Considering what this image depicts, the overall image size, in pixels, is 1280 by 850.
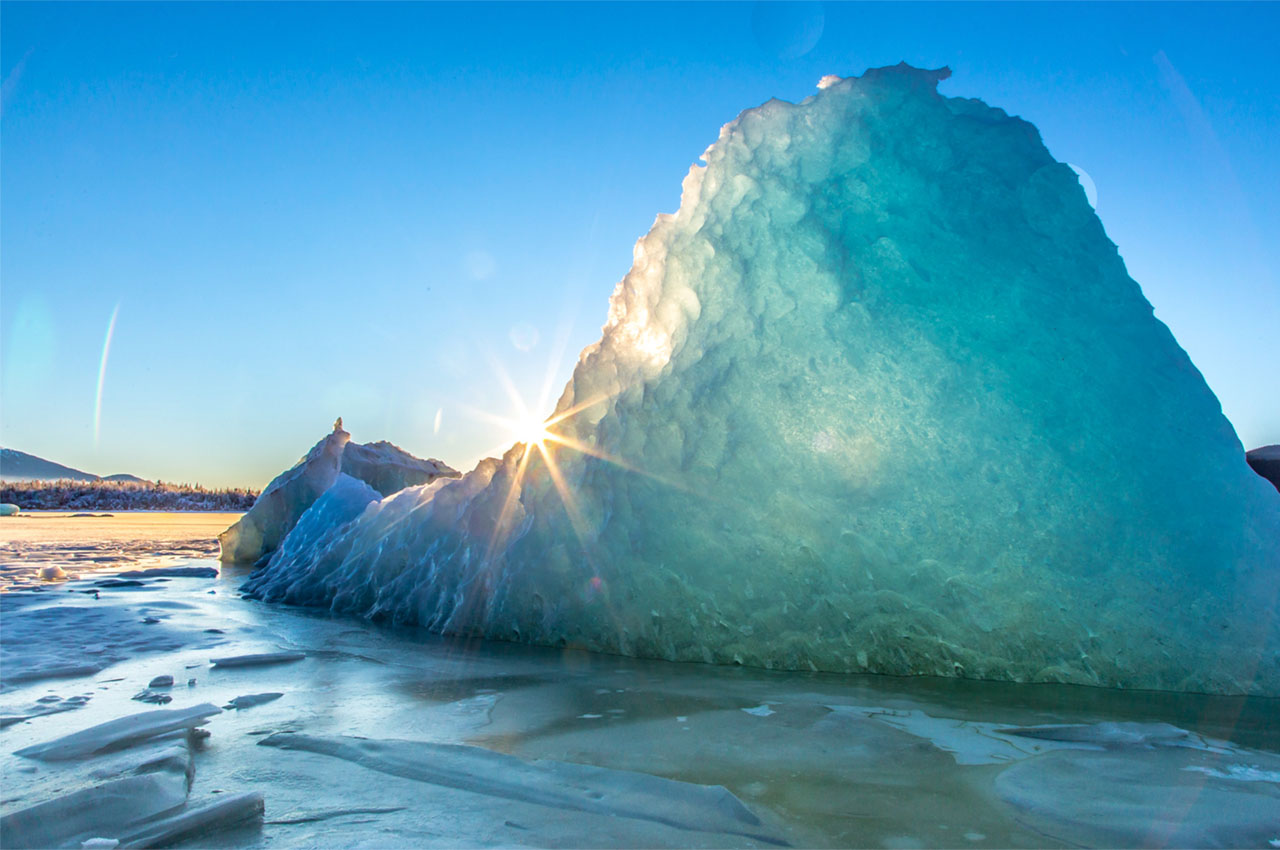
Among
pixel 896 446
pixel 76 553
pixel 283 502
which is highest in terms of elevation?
pixel 896 446

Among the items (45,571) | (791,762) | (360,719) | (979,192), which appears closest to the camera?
(791,762)

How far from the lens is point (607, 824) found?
1469mm

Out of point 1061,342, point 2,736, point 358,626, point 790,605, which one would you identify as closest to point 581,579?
point 790,605

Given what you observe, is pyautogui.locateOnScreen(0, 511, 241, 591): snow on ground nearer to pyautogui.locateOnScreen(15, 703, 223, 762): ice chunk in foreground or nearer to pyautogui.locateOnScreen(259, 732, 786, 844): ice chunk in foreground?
pyautogui.locateOnScreen(15, 703, 223, 762): ice chunk in foreground

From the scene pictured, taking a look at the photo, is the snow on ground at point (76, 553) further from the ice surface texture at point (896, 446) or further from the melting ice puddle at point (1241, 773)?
the melting ice puddle at point (1241, 773)

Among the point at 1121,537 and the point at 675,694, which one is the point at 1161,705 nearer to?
the point at 1121,537

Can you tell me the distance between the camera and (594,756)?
192cm

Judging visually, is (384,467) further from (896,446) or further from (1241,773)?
(1241,773)

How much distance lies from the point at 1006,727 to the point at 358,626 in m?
3.63

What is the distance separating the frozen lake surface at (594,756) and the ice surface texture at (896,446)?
0.30 meters

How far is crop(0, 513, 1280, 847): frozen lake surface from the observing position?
1445mm

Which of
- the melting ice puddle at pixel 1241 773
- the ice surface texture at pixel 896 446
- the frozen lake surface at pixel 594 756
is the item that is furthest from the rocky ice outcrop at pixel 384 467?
the melting ice puddle at pixel 1241 773

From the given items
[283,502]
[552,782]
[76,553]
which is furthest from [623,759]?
[76,553]

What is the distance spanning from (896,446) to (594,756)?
80.6 inches
